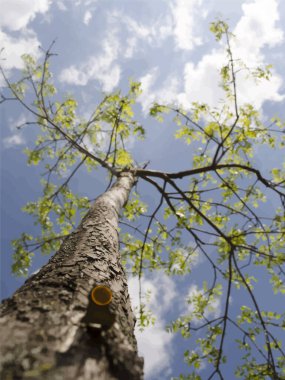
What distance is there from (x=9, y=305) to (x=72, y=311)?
0.25 meters

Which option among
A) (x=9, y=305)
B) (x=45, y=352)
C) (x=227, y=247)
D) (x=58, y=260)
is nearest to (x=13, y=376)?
(x=45, y=352)

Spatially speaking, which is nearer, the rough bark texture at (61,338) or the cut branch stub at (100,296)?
the rough bark texture at (61,338)

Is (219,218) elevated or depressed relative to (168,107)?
depressed

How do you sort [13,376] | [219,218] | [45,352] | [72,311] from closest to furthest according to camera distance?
1. [13,376]
2. [45,352]
3. [72,311]
4. [219,218]

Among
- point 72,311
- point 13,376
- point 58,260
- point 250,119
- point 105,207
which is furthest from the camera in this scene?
point 250,119

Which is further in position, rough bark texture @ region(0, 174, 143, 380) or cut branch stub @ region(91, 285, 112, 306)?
cut branch stub @ region(91, 285, 112, 306)

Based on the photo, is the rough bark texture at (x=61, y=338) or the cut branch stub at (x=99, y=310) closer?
the rough bark texture at (x=61, y=338)

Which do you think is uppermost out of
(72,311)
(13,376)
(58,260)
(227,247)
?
(227,247)

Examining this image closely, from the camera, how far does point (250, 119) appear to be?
4.70 m

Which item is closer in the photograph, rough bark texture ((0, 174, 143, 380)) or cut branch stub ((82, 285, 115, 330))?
rough bark texture ((0, 174, 143, 380))

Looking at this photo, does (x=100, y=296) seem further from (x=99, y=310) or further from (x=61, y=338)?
(x=61, y=338)

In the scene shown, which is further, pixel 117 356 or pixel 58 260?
pixel 58 260

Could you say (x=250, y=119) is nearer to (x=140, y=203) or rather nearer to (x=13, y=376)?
(x=140, y=203)

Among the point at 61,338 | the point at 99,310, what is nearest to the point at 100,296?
the point at 99,310
